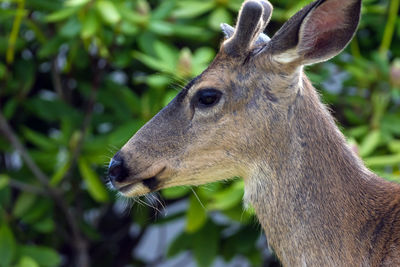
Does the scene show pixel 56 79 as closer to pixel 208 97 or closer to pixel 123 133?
pixel 123 133

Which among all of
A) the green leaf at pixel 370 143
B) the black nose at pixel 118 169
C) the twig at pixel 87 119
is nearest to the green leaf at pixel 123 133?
the twig at pixel 87 119

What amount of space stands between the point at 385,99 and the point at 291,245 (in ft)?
5.44

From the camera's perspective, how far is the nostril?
2.44 metres

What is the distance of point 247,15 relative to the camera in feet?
7.72

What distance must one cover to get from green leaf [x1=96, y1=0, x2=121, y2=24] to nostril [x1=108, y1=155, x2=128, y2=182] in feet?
3.85

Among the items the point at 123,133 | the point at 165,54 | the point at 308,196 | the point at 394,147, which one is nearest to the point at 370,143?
the point at 394,147

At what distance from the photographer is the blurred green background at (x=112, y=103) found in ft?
12.2

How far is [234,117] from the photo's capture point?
2.44m

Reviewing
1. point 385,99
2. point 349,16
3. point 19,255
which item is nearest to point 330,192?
point 349,16

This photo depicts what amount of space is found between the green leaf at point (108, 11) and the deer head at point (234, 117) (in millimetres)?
1101

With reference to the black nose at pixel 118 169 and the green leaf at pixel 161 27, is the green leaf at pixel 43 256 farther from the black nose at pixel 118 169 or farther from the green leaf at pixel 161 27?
the black nose at pixel 118 169

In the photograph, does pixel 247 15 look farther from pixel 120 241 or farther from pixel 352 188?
pixel 120 241

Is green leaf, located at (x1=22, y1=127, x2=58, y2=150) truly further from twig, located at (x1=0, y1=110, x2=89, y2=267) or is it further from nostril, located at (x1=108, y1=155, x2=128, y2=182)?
nostril, located at (x1=108, y1=155, x2=128, y2=182)

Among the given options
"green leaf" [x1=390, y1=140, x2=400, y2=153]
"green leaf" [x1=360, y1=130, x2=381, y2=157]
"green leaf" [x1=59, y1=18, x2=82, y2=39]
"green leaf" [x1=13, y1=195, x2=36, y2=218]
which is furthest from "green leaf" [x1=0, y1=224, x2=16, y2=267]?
"green leaf" [x1=390, y1=140, x2=400, y2=153]
